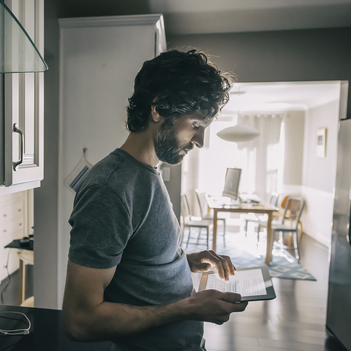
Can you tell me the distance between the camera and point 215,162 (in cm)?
649

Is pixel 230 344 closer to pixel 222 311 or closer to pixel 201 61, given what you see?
pixel 222 311

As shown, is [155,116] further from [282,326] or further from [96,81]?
[282,326]

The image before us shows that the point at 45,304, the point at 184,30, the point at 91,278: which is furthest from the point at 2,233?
the point at 91,278

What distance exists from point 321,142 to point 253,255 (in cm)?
262

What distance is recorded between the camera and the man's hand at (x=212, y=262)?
3.33ft

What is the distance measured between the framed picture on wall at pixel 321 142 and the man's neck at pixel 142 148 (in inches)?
203

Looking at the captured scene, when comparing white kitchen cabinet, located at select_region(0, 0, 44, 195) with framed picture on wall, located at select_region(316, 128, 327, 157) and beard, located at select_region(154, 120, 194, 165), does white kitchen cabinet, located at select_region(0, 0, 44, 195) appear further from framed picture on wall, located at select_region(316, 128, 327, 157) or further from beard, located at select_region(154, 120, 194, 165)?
framed picture on wall, located at select_region(316, 128, 327, 157)

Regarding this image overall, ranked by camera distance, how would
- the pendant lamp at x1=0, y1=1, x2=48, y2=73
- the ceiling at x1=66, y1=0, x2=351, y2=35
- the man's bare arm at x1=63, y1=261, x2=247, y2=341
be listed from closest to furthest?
the pendant lamp at x1=0, y1=1, x2=48, y2=73
the man's bare arm at x1=63, y1=261, x2=247, y2=341
the ceiling at x1=66, y1=0, x2=351, y2=35

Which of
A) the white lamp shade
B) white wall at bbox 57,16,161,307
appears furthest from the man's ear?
the white lamp shade

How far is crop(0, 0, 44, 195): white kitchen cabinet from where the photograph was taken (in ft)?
3.18

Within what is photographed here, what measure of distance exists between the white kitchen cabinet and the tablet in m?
0.76

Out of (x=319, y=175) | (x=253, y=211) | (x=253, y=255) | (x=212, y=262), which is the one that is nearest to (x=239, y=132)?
(x=253, y=211)

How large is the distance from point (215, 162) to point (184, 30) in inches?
166

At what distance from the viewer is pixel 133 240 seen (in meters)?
0.73
